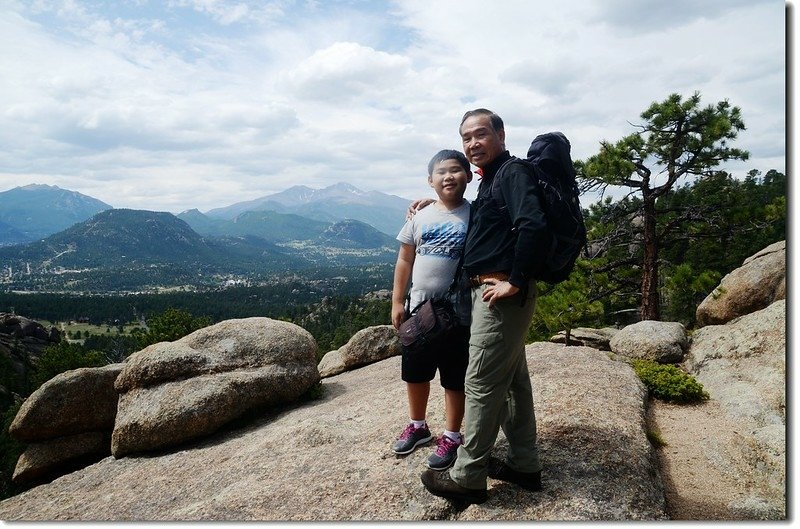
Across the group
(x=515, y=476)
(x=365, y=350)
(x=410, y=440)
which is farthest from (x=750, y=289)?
(x=365, y=350)

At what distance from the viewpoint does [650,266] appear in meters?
12.9

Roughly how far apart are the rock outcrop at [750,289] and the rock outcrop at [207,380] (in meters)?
10.5

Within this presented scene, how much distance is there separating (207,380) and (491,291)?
8.24 meters

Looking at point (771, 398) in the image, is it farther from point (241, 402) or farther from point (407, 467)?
point (241, 402)

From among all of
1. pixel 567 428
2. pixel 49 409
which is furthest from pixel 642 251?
pixel 49 409

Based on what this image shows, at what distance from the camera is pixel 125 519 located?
20.2 ft

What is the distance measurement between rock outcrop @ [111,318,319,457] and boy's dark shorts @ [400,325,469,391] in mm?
6554

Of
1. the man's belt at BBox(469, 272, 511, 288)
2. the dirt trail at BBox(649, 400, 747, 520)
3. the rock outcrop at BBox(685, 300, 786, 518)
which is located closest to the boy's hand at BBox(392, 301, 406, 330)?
the man's belt at BBox(469, 272, 511, 288)

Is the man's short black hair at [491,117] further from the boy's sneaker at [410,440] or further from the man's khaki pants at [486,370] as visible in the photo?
the boy's sneaker at [410,440]

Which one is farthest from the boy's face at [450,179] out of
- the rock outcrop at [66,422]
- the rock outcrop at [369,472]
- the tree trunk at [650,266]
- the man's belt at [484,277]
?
the rock outcrop at [66,422]

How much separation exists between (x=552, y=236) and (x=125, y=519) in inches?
259

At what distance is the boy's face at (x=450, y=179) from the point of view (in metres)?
4.49

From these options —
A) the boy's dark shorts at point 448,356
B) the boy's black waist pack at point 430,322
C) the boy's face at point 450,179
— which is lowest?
the boy's dark shorts at point 448,356

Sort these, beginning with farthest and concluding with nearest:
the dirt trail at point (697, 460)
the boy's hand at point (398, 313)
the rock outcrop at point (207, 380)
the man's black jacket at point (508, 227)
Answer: the rock outcrop at point (207, 380)
the dirt trail at point (697, 460)
the boy's hand at point (398, 313)
the man's black jacket at point (508, 227)
